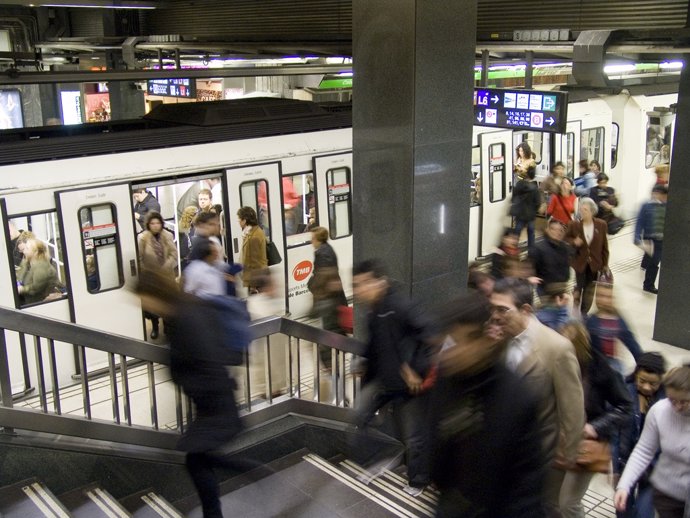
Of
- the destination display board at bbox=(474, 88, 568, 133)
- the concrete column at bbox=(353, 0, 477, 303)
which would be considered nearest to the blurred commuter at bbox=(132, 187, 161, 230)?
the concrete column at bbox=(353, 0, 477, 303)

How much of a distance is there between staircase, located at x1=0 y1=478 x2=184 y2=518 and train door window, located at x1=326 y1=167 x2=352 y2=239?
18.5ft

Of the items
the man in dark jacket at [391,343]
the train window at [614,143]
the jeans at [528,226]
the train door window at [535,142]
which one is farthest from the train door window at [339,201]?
the train window at [614,143]

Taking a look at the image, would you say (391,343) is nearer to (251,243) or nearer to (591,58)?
(251,243)

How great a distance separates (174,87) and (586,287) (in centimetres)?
995

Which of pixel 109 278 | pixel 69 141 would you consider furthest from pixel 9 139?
pixel 109 278

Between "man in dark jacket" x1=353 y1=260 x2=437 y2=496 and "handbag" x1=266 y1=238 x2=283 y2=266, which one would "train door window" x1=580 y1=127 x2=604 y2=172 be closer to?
"handbag" x1=266 y1=238 x2=283 y2=266

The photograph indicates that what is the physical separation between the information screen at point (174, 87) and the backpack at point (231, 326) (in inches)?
447

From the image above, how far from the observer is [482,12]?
9.42 metres

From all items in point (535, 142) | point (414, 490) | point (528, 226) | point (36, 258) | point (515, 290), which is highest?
point (515, 290)

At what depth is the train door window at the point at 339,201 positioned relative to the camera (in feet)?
32.1

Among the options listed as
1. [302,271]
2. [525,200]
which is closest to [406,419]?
[302,271]

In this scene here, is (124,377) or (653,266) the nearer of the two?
(124,377)

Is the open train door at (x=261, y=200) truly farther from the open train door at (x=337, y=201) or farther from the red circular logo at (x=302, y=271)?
the open train door at (x=337, y=201)

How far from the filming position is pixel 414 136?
18.6ft
